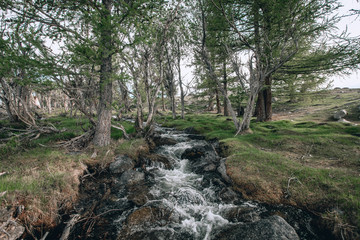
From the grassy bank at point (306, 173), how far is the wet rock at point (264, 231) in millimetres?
1272

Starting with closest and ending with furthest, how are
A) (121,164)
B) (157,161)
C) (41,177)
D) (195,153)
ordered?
1. (41,177)
2. (121,164)
3. (157,161)
4. (195,153)

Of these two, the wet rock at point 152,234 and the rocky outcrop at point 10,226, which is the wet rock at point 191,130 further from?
the rocky outcrop at point 10,226

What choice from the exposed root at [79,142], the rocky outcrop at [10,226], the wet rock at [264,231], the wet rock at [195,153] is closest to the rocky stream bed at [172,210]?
the wet rock at [264,231]

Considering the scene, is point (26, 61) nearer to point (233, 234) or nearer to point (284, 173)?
point (233, 234)

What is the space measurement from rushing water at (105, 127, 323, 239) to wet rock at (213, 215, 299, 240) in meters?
0.53

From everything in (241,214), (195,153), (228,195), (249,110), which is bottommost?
(241,214)

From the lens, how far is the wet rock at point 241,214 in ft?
15.8

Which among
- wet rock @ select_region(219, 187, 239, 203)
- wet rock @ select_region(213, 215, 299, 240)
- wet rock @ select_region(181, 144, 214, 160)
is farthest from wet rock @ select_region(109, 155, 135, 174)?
wet rock @ select_region(213, 215, 299, 240)

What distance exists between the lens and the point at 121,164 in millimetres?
8086

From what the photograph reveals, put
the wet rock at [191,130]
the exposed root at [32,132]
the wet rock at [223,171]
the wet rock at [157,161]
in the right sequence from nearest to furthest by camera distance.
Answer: the wet rock at [223,171]
the exposed root at [32,132]
the wet rock at [157,161]
the wet rock at [191,130]

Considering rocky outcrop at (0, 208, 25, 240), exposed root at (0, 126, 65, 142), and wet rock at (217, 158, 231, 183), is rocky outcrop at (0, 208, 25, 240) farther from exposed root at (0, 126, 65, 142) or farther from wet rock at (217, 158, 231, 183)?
wet rock at (217, 158, 231, 183)

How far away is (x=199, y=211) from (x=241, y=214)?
145cm

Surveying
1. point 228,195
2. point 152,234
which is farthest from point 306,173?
point 152,234

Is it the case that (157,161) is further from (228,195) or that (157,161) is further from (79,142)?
(79,142)
